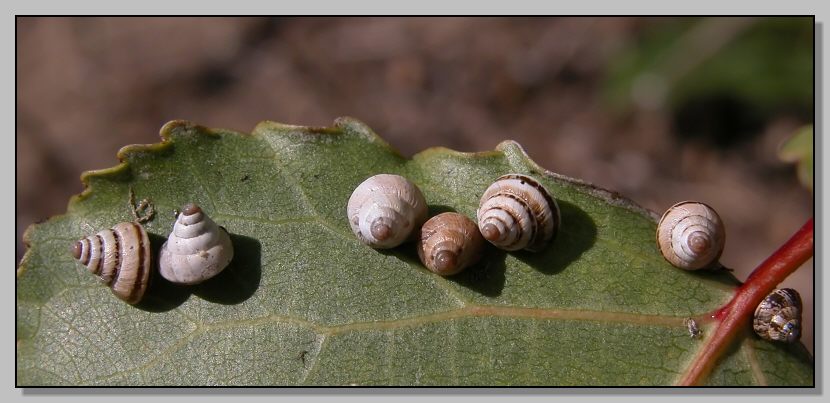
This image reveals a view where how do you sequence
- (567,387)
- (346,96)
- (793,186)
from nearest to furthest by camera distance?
(567,387) → (793,186) → (346,96)

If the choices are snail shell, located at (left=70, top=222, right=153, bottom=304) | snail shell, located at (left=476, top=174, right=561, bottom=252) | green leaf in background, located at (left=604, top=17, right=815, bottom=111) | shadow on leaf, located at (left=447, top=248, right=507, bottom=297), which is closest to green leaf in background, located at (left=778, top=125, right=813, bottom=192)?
snail shell, located at (left=476, top=174, right=561, bottom=252)

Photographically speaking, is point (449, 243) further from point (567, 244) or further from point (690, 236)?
point (690, 236)

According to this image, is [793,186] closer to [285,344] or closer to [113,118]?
[285,344]

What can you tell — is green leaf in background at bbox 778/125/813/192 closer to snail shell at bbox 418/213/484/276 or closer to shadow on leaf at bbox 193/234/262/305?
snail shell at bbox 418/213/484/276

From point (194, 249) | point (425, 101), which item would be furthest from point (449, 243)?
point (425, 101)

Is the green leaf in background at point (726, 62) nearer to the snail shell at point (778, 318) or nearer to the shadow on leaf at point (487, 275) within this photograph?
the snail shell at point (778, 318)

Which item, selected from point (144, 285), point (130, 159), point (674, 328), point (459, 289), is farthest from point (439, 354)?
point (130, 159)
